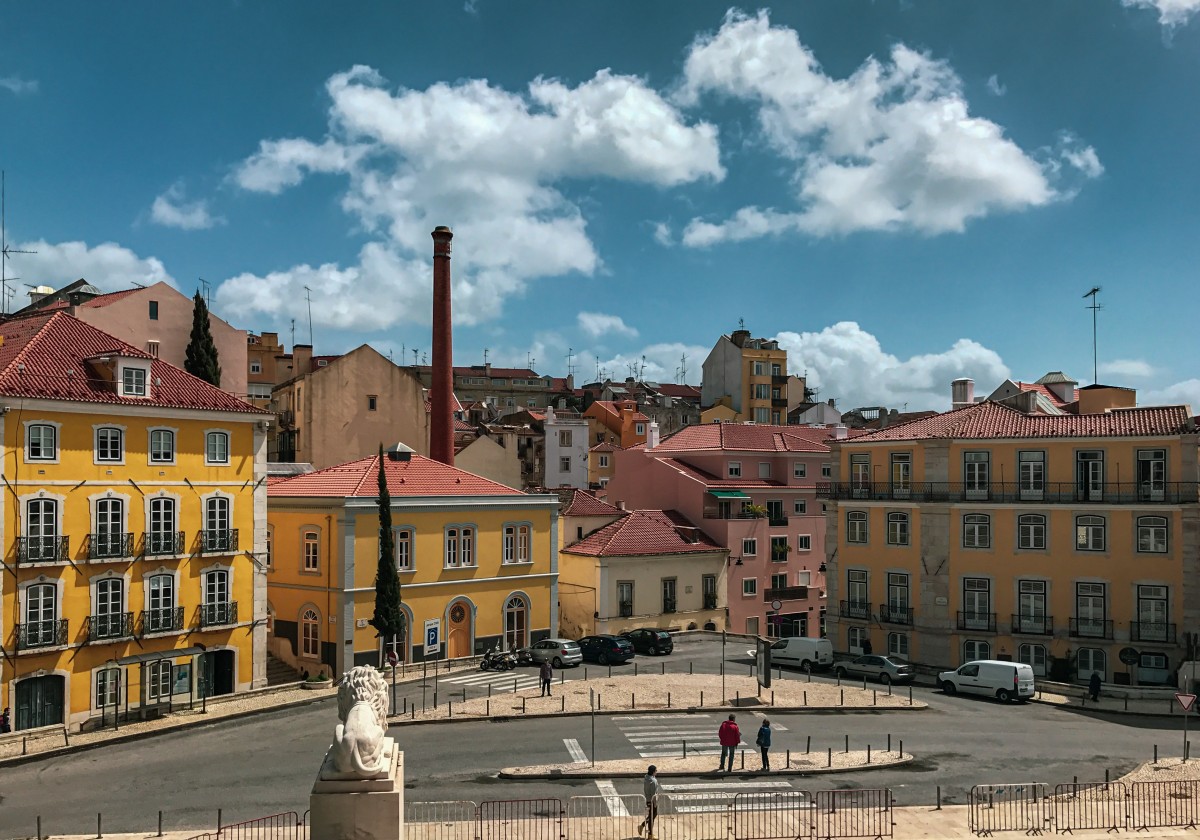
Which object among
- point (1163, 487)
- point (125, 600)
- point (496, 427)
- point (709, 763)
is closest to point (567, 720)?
point (709, 763)

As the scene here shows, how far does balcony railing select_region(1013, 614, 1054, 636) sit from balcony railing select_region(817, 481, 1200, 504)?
5.40 m

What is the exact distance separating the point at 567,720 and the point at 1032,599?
24.3 meters

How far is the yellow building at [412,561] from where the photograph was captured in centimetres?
4288

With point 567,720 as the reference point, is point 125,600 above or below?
above

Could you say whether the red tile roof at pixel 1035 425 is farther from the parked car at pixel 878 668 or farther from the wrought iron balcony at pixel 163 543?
the wrought iron balcony at pixel 163 543

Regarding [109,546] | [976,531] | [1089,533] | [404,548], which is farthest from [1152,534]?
[109,546]

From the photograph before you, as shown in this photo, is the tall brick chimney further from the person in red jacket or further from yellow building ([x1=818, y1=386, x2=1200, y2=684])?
the person in red jacket

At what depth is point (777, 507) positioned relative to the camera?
2539 inches

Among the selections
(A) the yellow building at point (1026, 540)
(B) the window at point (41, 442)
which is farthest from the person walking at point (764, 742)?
(B) the window at point (41, 442)

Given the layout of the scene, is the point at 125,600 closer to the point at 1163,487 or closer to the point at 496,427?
the point at 1163,487

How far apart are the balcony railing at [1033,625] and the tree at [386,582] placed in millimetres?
28355

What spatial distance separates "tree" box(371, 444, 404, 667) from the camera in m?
40.5

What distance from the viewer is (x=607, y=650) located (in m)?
45.5

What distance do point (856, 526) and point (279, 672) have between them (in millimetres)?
29266
